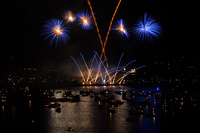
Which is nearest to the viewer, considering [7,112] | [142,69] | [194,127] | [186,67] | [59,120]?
[194,127]

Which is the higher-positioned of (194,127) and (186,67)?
(186,67)

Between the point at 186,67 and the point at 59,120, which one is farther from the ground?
the point at 186,67

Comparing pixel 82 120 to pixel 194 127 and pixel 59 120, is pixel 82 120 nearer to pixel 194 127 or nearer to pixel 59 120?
pixel 59 120

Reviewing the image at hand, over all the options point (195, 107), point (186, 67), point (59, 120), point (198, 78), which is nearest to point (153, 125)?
point (59, 120)

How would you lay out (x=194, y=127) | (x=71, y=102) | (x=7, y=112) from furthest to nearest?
(x=71, y=102) → (x=7, y=112) → (x=194, y=127)

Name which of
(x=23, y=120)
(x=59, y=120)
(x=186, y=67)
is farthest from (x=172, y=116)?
(x=186, y=67)

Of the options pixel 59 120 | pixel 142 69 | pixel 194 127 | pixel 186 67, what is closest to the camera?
pixel 194 127

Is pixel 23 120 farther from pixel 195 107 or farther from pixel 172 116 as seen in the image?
pixel 195 107

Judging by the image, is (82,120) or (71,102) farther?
(71,102)

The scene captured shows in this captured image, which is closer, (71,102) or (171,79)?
(71,102)
